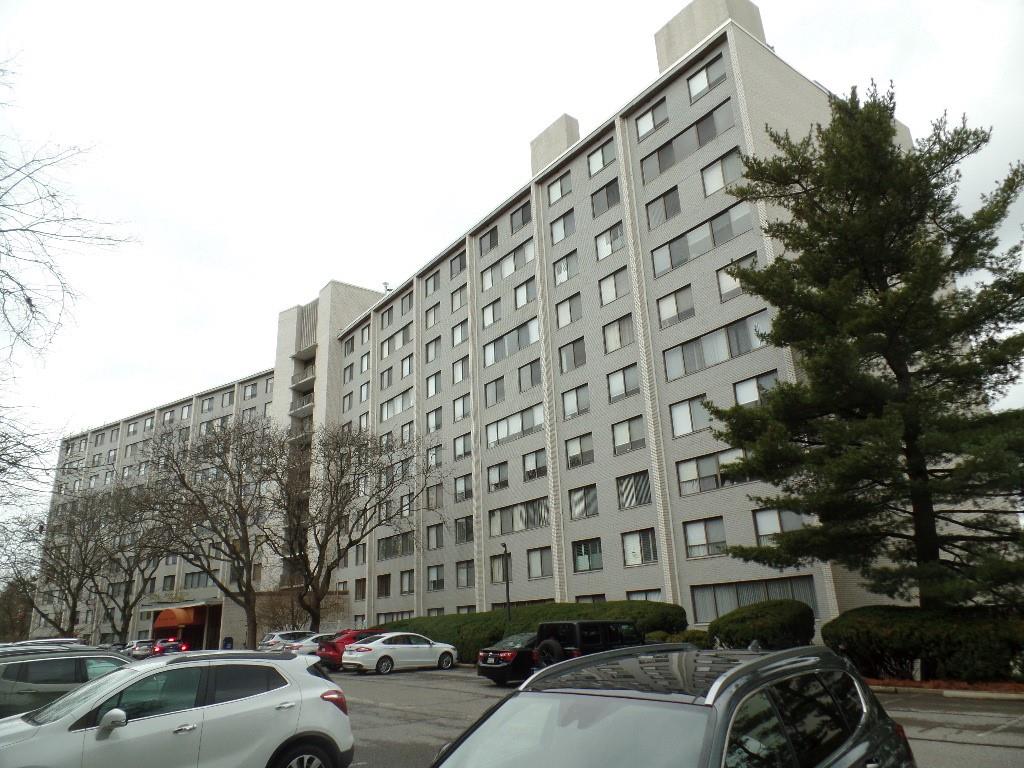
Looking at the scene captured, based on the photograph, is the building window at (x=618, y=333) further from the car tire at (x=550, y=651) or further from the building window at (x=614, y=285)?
the car tire at (x=550, y=651)

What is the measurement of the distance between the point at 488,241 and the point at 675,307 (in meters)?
17.7

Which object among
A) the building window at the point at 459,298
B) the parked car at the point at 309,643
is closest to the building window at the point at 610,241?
the building window at the point at 459,298

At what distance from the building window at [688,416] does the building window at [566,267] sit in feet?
35.2

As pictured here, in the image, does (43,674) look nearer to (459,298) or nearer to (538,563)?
(538,563)

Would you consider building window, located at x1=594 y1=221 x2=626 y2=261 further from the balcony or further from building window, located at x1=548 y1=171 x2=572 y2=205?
the balcony

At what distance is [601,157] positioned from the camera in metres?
37.9

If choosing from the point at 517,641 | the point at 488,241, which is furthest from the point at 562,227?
the point at 517,641

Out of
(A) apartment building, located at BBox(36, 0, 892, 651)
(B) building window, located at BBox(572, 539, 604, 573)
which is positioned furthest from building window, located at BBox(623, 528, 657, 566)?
(B) building window, located at BBox(572, 539, 604, 573)

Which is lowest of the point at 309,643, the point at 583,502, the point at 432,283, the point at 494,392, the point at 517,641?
the point at 309,643

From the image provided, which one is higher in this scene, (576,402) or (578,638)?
(576,402)

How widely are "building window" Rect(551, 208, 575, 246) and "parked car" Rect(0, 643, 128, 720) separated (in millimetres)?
32836

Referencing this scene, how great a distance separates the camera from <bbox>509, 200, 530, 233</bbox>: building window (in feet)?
141

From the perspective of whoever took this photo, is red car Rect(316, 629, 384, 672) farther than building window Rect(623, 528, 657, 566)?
No

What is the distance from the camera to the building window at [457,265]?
48.2 meters
